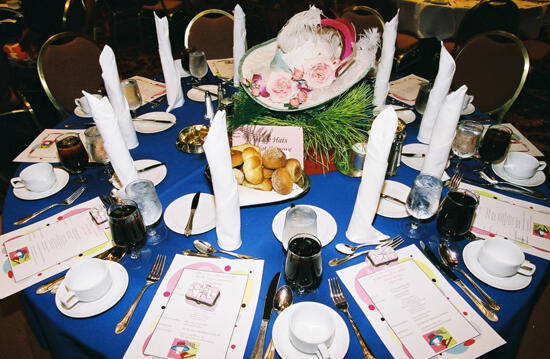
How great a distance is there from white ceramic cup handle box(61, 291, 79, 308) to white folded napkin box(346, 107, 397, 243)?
3.04 ft

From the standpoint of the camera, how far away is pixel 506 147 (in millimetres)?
1490

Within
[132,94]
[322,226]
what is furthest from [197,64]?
[322,226]

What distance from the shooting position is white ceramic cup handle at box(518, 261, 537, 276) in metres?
1.08

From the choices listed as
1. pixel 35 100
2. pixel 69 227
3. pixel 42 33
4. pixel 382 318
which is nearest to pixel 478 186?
pixel 382 318

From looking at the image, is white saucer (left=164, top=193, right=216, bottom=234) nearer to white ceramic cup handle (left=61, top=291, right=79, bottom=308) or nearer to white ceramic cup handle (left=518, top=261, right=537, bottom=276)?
white ceramic cup handle (left=61, top=291, right=79, bottom=308)

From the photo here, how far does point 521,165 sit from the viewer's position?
1535mm

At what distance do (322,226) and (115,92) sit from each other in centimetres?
120

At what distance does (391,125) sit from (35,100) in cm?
343

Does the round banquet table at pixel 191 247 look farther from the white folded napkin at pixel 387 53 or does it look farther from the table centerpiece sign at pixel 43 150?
the white folded napkin at pixel 387 53

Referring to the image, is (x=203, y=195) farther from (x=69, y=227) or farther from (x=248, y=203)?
(x=69, y=227)

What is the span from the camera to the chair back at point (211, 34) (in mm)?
2832

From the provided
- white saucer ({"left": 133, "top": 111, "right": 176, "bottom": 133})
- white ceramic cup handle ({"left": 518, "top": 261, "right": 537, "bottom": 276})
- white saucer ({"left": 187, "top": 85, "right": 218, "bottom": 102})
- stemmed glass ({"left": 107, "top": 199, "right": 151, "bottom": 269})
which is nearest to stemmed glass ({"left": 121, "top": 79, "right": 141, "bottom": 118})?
white saucer ({"left": 133, "top": 111, "right": 176, "bottom": 133})

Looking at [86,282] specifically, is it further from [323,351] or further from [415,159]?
[415,159]

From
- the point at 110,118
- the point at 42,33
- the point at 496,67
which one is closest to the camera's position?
the point at 110,118
